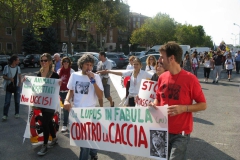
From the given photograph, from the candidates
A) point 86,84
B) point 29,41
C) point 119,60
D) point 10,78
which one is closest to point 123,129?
point 86,84

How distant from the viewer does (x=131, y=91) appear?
555 centimetres

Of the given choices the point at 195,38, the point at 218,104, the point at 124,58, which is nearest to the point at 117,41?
the point at 195,38

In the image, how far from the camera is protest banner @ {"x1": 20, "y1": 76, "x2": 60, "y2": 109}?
503cm

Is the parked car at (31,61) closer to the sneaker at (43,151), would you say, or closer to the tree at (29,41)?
the tree at (29,41)

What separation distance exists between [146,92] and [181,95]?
7.22ft

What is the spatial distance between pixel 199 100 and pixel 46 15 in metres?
36.8

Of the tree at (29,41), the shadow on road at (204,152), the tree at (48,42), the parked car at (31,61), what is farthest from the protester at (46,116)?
the tree at (48,42)

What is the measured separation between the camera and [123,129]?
344 cm

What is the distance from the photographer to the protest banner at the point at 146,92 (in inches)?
196

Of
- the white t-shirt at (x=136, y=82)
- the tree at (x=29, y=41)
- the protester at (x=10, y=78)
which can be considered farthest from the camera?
the tree at (x=29, y=41)

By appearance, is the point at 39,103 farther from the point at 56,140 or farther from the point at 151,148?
the point at 151,148

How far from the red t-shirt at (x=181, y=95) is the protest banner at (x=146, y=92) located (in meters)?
2.01

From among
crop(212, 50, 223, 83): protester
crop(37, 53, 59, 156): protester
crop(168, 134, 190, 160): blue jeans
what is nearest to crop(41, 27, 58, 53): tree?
crop(212, 50, 223, 83): protester

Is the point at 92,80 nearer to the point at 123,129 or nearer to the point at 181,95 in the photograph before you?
the point at 123,129
